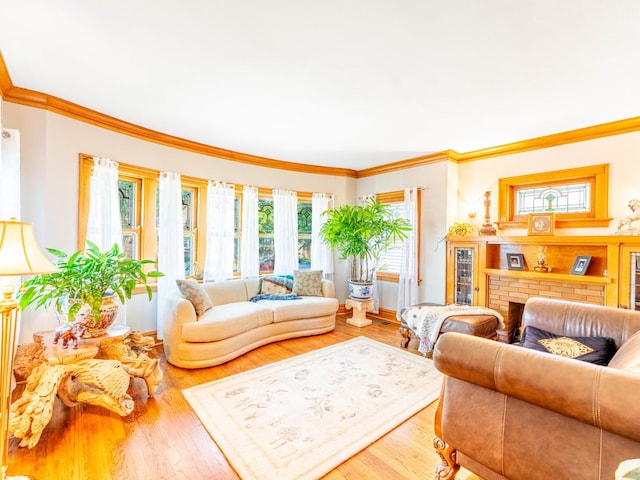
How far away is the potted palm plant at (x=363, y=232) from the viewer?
4402 millimetres

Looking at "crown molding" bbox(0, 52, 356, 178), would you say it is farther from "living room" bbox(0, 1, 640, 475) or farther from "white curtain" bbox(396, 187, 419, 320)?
"white curtain" bbox(396, 187, 419, 320)

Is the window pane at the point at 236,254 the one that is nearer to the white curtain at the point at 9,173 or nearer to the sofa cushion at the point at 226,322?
the sofa cushion at the point at 226,322

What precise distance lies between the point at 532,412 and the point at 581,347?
0.95 meters

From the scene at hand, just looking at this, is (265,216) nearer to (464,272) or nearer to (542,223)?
(464,272)

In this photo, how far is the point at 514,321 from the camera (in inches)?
151

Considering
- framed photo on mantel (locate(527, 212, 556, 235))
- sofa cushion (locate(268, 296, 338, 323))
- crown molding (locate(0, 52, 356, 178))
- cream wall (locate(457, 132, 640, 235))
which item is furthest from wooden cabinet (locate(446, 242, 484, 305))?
crown molding (locate(0, 52, 356, 178))

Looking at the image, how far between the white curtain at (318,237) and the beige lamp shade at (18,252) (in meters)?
3.82

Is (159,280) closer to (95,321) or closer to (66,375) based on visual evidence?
(95,321)

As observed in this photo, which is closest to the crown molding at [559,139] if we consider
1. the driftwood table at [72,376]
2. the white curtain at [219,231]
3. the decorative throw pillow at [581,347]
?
the decorative throw pillow at [581,347]

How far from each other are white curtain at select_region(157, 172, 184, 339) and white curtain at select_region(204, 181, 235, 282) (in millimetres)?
405

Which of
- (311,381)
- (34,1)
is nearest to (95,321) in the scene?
(311,381)

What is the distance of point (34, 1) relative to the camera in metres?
1.60

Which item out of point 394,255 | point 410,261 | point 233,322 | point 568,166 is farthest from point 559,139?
point 233,322

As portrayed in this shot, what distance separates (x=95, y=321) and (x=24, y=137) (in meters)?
1.89
